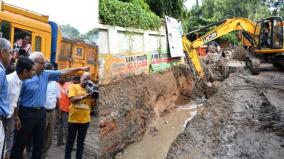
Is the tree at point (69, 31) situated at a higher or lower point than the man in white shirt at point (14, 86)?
higher

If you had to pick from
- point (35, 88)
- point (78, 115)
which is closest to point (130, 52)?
point (78, 115)

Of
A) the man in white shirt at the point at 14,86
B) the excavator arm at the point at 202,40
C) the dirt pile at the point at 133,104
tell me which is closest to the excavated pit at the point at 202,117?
the dirt pile at the point at 133,104

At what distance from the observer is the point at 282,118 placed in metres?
8.03

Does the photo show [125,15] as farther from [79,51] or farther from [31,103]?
[31,103]

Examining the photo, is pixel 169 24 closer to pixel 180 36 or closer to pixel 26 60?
A: pixel 180 36

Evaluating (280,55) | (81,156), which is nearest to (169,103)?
(280,55)

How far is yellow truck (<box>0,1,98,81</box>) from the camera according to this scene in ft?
9.36

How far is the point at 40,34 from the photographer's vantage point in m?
2.97

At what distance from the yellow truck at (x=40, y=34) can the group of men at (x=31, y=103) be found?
8cm

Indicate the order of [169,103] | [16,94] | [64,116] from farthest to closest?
[169,103], [64,116], [16,94]

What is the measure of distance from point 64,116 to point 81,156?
45 cm

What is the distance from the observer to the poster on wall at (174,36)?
12.9 m

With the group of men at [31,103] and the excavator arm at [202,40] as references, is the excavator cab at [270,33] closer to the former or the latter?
the excavator arm at [202,40]

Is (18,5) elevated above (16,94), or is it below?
above
